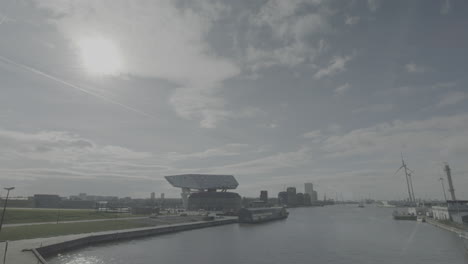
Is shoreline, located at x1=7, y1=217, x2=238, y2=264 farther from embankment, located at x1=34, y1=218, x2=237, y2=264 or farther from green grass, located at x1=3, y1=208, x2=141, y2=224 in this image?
green grass, located at x1=3, y1=208, x2=141, y2=224

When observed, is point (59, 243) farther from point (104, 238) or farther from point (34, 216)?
point (34, 216)

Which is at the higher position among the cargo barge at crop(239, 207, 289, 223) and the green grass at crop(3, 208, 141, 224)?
the green grass at crop(3, 208, 141, 224)

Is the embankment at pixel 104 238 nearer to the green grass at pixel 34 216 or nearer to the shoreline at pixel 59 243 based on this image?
the shoreline at pixel 59 243

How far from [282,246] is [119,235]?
37.2 metres

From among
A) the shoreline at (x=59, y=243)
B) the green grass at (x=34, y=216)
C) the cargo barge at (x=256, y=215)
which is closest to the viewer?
the shoreline at (x=59, y=243)

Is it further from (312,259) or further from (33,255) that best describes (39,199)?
(312,259)

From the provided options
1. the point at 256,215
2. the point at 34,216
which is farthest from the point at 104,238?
the point at 256,215

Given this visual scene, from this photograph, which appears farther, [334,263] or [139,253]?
[139,253]

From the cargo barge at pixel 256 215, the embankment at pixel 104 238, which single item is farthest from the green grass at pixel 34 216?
the cargo barge at pixel 256 215

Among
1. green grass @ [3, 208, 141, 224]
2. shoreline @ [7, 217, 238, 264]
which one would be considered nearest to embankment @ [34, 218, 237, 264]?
shoreline @ [7, 217, 238, 264]

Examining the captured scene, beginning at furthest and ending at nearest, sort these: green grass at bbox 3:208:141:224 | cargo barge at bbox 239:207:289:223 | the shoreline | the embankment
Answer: cargo barge at bbox 239:207:289:223, green grass at bbox 3:208:141:224, the embankment, the shoreline

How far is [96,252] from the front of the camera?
4709cm

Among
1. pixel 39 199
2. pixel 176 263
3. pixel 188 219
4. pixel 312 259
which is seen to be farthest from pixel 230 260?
pixel 39 199

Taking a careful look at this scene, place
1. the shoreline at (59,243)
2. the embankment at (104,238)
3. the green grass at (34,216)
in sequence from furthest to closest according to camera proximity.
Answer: the green grass at (34,216)
the embankment at (104,238)
the shoreline at (59,243)
